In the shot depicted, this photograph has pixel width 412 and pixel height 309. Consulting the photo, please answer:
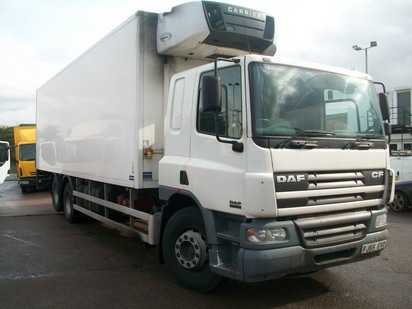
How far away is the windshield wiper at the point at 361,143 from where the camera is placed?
451 centimetres

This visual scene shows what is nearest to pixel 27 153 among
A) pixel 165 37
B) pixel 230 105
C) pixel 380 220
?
pixel 165 37

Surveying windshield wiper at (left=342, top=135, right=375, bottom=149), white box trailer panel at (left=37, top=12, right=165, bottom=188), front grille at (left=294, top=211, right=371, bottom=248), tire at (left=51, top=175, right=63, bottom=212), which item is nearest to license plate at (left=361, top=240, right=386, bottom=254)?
front grille at (left=294, top=211, right=371, bottom=248)

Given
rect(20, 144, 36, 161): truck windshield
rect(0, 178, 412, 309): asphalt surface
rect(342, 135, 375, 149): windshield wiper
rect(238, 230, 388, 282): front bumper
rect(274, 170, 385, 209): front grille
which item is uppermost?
rect(20, 144, 36, 161): truck windshield

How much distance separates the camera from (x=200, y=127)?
4.75 m

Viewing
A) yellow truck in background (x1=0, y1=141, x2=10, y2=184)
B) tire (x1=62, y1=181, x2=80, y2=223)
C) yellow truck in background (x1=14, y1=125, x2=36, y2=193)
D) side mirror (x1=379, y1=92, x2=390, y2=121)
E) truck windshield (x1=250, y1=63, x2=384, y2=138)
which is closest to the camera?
truck windshield (x1=250, y1=63, x2=384, y2=138)

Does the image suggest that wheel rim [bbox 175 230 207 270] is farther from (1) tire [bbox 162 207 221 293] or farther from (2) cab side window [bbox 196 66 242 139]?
(2) cab side window [bbox 196 66 242 139]

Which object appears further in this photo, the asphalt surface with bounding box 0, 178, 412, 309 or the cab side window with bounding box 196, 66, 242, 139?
the asphalt surface with bounding box 0, 178, 412, 309

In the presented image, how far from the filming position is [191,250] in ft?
16.0

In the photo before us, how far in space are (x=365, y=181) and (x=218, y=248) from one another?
5.89 ft

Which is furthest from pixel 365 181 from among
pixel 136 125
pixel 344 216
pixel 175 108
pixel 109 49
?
pixel 109 49

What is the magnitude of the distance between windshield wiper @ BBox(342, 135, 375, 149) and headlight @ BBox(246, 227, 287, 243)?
126 cm

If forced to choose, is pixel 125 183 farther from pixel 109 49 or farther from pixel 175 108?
pixel 109 49

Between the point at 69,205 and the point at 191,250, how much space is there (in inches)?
220

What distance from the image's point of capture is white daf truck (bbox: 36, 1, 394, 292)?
13.2 feet
